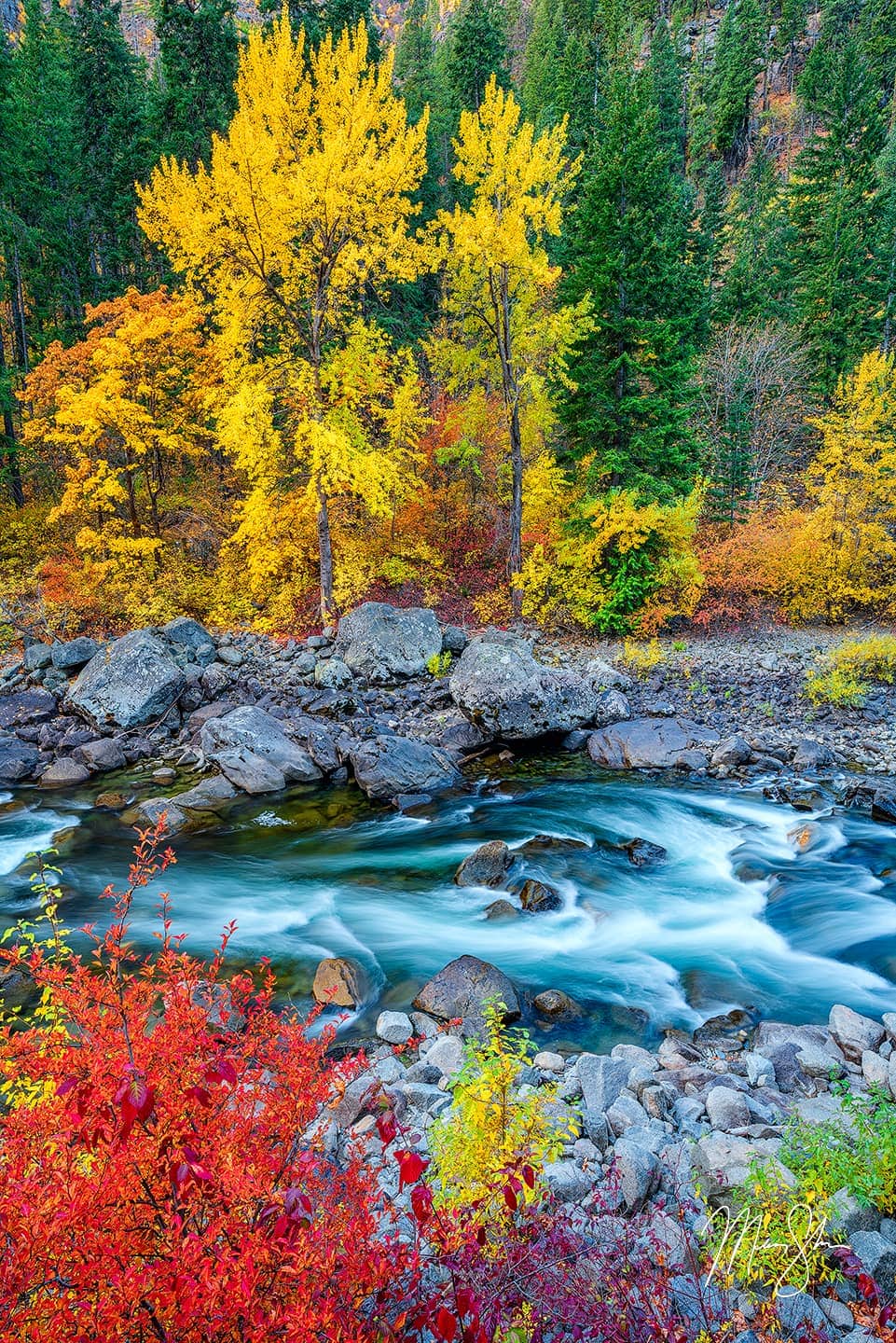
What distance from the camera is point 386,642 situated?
16188 mm

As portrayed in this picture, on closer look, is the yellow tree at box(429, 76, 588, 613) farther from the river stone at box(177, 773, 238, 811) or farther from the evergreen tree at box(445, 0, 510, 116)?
the evergreen tree at box(445, 0, 510, 116)

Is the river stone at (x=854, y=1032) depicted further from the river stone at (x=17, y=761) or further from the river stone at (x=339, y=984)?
the river stone at (x=17, y=761)

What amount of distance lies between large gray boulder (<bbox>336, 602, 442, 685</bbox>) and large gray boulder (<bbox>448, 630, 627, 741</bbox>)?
1725mm

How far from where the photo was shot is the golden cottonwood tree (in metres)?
14.2

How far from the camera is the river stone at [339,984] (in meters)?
7.28

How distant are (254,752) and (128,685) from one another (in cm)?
345

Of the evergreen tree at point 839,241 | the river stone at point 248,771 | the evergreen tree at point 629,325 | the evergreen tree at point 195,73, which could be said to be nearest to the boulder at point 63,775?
the river stone at point 248,771

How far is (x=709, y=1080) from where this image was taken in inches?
224

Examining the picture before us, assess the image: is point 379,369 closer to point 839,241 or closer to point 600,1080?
point 600,1080

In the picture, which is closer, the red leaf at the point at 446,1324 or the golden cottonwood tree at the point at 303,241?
the red leaf at the point at 446,1324

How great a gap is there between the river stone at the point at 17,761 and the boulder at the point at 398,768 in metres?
5.89

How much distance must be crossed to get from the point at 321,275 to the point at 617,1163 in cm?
1745

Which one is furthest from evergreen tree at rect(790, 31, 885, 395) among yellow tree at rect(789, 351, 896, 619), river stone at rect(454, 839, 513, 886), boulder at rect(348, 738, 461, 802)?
river stone at rect(454, 839, 513, 886)

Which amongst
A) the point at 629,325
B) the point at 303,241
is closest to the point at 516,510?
the point at 629,325
